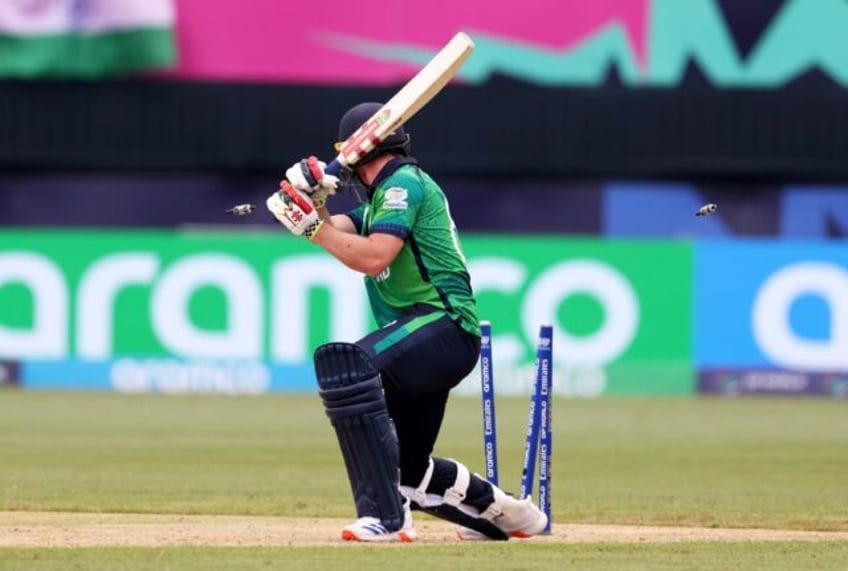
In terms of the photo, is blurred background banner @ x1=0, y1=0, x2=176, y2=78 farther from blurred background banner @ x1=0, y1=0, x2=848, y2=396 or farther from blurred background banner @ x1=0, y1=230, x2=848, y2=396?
blurred background banner @ x1=0, y1=230, x2=848, y2=396

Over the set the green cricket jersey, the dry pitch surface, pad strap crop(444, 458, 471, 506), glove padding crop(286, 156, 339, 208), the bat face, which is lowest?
the dry pitch surface

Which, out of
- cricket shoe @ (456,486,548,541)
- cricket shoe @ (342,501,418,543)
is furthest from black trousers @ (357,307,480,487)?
cricket shoe @ (456,486,548,541)

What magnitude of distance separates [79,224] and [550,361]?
15.8m

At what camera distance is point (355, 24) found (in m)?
24.6

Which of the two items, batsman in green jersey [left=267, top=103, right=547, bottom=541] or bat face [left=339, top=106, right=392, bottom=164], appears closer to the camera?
batsman in green jersey [left=267, top=103, right=547, bottom=541]

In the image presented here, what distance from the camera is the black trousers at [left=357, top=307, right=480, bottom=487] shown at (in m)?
8.95

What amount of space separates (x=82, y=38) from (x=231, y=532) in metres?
14.9

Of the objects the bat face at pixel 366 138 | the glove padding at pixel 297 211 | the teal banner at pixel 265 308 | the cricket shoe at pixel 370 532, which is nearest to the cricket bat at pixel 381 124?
the bat face at pixel 366 138

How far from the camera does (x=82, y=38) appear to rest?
78.6 feet

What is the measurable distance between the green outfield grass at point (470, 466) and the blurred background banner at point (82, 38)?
4289 mm

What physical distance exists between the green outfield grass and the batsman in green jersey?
0.89 feet

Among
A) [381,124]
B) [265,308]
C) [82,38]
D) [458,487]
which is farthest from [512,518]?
[82,38]

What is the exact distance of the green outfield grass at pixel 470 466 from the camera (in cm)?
878

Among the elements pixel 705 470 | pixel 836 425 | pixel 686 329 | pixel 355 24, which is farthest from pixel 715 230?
pixel 705 470
